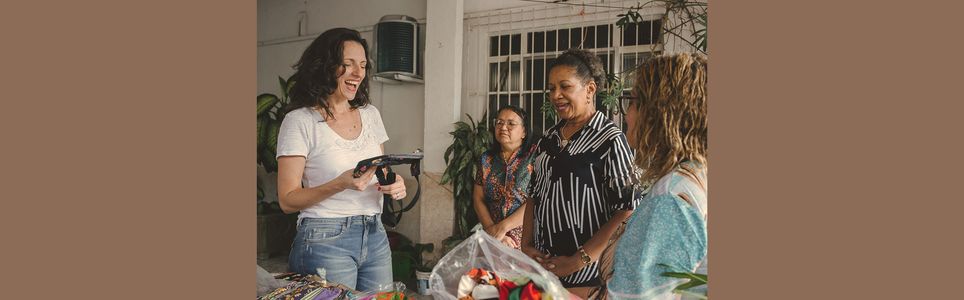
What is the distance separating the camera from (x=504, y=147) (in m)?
1.76

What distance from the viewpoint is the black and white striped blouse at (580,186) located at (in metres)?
1.57

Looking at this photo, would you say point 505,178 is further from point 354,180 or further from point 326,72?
point 326,72

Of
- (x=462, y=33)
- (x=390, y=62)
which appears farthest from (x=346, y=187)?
(x=462, y=33)

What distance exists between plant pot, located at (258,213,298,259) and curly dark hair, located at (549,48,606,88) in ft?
3.17

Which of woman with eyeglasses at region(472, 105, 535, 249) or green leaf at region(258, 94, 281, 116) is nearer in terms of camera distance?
woman with eyeglasses at region(472, 105, 535, 249)

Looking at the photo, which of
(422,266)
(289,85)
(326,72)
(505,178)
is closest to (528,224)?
(505,178)

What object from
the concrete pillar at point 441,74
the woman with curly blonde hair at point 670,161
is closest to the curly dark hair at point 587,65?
the woman with curly blonde hair at point 670,161

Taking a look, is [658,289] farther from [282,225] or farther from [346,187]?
[282,225]

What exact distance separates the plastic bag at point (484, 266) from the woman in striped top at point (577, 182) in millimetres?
50

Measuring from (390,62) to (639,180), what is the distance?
2.60 feet

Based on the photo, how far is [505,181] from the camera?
1.78 meters

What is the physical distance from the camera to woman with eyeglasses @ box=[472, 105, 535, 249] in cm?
173

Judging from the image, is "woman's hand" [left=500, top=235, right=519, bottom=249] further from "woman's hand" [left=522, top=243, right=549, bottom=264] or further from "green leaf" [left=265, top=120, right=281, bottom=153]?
"green leaf" [left=265, top=120, right=281, bottom=153]

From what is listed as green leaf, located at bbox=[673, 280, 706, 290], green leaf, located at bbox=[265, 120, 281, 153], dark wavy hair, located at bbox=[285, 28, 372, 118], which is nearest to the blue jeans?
green leaf, located at bbox=[265, 120, 281, 153]
